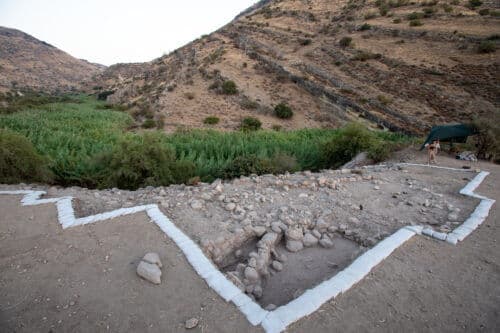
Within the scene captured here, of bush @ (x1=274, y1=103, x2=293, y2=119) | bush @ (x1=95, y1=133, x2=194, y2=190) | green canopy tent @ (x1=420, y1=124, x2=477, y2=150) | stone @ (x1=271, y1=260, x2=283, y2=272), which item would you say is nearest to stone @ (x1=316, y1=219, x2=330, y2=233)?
stone @ (x1=271, y1=260, x2=283, y2=272)

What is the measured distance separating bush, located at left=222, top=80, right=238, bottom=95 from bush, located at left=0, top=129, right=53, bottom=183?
17.4 metres

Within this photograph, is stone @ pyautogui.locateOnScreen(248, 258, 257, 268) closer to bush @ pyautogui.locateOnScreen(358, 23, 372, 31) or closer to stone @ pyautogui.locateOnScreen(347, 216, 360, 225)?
stone @ pyautogui.locateOnScreen(347, 216, 360, 225)

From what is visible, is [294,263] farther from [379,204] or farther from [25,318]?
[25,318]

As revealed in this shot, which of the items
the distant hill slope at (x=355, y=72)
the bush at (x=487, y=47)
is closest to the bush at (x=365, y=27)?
the distant hill slope at (x=355, y=72)

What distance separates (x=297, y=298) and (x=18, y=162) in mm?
6836

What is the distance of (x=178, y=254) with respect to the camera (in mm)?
3010

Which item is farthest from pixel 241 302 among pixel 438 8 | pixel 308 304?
pixel 438 8

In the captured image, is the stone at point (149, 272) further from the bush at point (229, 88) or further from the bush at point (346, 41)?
the bush at point (346, 41)

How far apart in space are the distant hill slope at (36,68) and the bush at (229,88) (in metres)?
41.8

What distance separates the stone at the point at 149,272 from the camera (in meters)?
2.59

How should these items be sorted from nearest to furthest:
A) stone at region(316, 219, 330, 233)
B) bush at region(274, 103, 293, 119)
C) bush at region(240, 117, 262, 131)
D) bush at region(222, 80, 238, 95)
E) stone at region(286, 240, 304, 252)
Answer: stone at region(286, 240, 304, 252)
stone at region(316, 219, 330, 233)
bush at region(240, 117, 262, 131)
bush at region(274, 103, 293, 119)
bush at region(222, 80, 238, 95)

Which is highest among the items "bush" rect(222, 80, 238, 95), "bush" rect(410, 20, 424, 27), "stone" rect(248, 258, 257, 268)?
"bush" rect(410, 20, 424, 27)

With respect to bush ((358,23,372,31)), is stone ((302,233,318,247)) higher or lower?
lower

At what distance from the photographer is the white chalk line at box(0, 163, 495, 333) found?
2215mm
